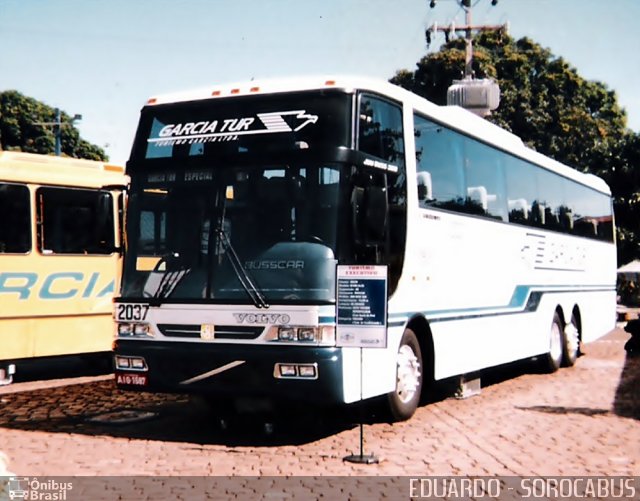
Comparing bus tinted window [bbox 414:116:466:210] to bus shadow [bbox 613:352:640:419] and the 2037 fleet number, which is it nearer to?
bus shadow [bbox 613:352:640:419]

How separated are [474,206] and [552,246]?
455cm

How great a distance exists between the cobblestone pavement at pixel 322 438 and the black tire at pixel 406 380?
19cm

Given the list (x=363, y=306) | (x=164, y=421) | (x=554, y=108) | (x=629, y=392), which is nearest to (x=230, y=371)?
(x=363, y=306)

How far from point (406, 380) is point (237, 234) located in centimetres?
281

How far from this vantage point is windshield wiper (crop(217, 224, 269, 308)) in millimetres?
9445

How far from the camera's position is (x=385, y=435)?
410 inches

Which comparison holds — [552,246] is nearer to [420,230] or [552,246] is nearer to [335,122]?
[420,230]

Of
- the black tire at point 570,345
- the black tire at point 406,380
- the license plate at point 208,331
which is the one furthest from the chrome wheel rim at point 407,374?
the black tire at point 570,345

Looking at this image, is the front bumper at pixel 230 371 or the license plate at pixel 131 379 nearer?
the front bumper at pixel 230 371

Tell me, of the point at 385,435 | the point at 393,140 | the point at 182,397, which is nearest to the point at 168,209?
the point at 393,140

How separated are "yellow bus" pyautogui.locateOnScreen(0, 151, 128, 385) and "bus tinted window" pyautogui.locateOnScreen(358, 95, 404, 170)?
15.5 feet

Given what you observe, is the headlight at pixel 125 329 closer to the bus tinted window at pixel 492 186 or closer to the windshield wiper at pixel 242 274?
the windshield wiper at pixel 242 274

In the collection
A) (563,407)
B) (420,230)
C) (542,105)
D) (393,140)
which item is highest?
(542,105)

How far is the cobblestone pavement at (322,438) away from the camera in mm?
8711
